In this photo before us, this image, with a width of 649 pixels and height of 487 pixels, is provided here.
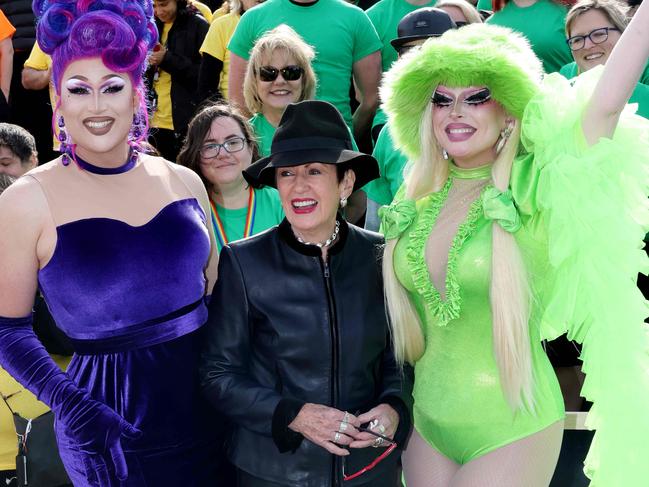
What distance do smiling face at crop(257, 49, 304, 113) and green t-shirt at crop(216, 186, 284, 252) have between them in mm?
704

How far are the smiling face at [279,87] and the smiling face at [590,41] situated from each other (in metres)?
1.43

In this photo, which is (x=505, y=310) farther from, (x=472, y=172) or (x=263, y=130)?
(x=263, y=130)

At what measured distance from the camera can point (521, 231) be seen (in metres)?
3.01

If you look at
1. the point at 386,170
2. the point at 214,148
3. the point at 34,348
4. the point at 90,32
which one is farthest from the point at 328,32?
the point at 34,348

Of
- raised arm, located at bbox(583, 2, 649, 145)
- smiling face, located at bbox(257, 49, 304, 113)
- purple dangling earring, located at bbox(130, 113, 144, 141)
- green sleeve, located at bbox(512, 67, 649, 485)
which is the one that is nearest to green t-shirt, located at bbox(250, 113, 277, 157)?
smiling face, located at bbox(257, 49, 304, 113)

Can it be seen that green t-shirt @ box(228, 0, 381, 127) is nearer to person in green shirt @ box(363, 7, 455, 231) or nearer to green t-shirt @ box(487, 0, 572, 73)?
person in green shirt @ box(363, 7, 455, 231)

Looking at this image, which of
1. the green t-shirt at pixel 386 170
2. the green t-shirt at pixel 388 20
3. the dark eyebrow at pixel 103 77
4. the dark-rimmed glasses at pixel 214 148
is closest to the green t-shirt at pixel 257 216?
the dark-rimmed glasses at pixel 214 148

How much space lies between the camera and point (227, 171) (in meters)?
4.27

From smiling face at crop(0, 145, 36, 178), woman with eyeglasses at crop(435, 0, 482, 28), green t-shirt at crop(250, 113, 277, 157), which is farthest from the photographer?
woman with eyeglasses at crop(435, 0, 482, 28)

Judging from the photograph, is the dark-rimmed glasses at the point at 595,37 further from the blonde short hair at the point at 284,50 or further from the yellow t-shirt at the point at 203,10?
the yellow t-shirt at the point at 203,10

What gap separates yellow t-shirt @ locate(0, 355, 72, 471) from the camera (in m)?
3.82

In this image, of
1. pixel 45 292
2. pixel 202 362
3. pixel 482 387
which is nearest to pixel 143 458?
pixel 202 362

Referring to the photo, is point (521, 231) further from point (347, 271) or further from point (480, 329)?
point (347, 271)

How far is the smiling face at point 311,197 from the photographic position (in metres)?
2.94
